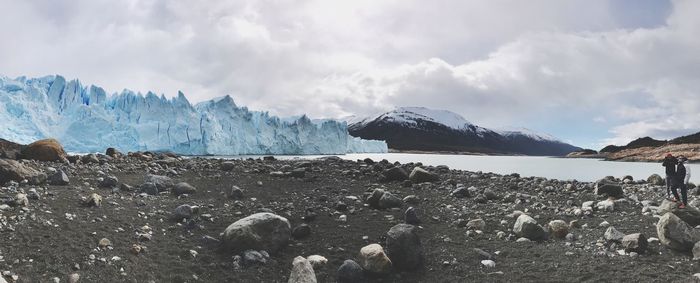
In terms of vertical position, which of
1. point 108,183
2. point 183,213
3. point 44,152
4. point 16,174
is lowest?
point 183,213

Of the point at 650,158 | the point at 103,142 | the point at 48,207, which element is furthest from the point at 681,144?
the point at 48,207

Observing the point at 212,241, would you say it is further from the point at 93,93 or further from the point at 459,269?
the point at 93,93

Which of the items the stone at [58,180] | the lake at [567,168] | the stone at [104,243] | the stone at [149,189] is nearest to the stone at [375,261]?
the stone at [104,243]

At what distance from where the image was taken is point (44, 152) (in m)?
14.2

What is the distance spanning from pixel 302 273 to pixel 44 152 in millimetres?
12406

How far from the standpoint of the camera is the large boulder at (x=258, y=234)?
6777mm

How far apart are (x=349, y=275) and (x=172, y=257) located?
2546mm

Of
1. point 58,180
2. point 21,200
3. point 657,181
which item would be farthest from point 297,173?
point 657,181

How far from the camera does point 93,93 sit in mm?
50562

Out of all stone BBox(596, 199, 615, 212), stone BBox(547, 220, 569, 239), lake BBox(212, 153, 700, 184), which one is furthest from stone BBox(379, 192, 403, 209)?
lake BBox(212, 153, 700, 184)

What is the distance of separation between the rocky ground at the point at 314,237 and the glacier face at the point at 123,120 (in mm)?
40349

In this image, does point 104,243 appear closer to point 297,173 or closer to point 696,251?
point 696,251

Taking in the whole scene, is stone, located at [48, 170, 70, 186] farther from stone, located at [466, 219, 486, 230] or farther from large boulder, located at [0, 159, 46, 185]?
stone, located at [466, 219, 486, 230]

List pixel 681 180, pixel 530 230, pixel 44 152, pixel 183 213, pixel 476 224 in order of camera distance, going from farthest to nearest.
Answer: pixel 44 152 < pixel 681 180 < pixel 476 224 < pixel 183 213 < pixel 530 230
